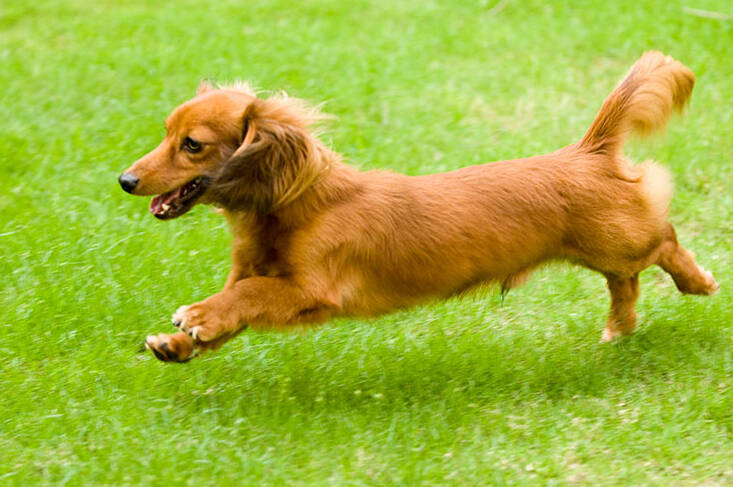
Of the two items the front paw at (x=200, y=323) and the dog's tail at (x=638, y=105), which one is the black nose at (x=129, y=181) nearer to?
the front paw at (x=200, y=323)

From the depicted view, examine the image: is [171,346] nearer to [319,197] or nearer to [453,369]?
[319,197]

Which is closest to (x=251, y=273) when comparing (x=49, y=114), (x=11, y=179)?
(x=11, y=179)

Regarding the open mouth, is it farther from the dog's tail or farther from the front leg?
the dog's tail

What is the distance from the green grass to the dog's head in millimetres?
970

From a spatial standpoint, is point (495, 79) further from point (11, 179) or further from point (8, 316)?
point (8, 316)

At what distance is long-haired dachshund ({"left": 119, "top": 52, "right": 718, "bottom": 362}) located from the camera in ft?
14.9

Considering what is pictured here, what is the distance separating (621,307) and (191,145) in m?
2.45

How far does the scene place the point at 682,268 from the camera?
5.47 m

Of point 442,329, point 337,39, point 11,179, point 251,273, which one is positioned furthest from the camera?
point 337,39

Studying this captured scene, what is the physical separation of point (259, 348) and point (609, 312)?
191 centimetres

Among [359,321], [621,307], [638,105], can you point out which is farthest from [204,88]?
[621,307]

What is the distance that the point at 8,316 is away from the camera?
545 cm

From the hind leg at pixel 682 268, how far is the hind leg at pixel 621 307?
0.18 metres

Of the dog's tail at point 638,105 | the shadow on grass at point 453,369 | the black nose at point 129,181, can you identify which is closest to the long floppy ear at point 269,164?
the black nose at point 129,181
